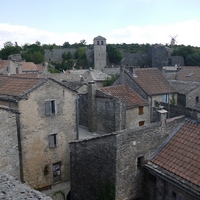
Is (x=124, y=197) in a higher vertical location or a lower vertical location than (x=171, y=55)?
lower

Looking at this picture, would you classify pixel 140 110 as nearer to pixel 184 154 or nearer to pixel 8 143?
pixel 184 154

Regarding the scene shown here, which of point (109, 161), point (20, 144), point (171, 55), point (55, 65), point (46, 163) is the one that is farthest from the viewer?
point (55, 65)

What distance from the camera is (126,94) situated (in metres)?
27.9

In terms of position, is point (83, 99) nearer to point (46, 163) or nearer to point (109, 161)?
point (46, 163)

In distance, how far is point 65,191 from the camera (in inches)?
743

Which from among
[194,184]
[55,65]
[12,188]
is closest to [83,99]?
[194,184]

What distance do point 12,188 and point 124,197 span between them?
9.07 metres

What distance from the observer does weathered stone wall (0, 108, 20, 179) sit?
14.6 meters

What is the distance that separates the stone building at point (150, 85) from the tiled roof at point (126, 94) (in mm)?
1349

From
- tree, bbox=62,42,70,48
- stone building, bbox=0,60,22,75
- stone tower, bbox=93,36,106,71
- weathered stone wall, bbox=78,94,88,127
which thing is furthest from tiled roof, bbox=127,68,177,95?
tree, bbox=62,42,70,48

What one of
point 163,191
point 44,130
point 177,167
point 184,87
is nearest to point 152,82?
point 184,87

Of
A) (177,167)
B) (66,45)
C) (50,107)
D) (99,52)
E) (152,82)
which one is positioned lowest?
(177,167)

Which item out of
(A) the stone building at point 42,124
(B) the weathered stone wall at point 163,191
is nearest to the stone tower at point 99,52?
(A) the stone building at point 42,124

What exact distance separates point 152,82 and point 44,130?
16.4 meters
